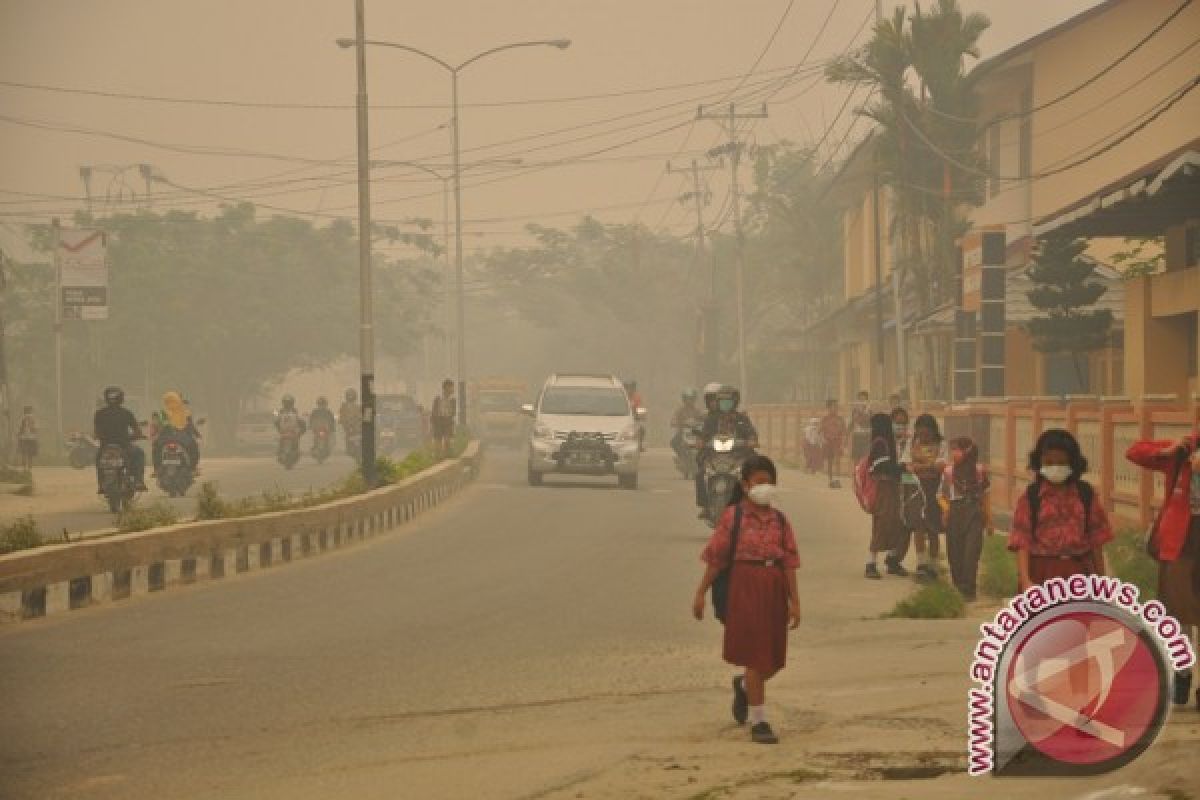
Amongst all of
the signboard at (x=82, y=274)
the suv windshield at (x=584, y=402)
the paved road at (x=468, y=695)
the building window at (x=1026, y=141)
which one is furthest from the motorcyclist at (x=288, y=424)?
the paved road at (x=468, y=695)

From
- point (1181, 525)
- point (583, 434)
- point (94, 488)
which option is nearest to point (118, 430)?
point (94, 488)

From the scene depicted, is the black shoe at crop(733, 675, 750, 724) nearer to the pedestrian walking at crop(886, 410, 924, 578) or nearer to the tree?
the pedestrian walking at crop(886, 410, 924, 578)

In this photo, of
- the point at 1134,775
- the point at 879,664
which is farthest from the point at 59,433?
the point at 1134,775

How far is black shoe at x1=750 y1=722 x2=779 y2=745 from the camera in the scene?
10.5 m

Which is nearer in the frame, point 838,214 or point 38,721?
point 38,721

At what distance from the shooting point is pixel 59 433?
66125 mm

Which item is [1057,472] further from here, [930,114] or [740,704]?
[930,114]

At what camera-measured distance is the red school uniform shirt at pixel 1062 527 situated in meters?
10.8

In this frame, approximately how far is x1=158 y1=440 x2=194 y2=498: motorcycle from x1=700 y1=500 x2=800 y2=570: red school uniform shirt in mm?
24683

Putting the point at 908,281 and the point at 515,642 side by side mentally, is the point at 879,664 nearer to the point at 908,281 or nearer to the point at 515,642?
the point at 515,642

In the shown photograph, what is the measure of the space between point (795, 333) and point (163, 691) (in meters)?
71.9

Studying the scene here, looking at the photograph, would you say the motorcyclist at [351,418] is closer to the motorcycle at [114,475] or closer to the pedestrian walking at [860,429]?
the pedestrian walking at [860,429]

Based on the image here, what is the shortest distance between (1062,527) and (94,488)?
31347 millimetres

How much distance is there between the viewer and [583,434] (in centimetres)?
3944
